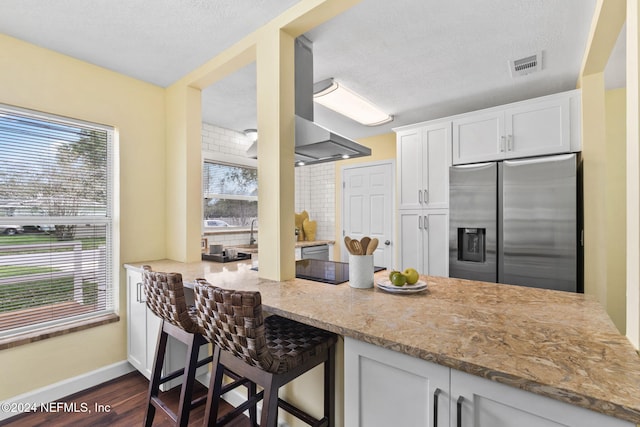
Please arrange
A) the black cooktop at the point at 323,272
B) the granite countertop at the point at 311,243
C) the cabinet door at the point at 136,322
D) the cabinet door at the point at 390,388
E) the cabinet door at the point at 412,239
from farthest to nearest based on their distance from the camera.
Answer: the granite countertop at the point at 311,243 → the cabinet door at the point at 412,239 → the cabinet door at the point at 136,322 → the black cooktop at the point at 323,272 → the cabinet door at the point at 390,388

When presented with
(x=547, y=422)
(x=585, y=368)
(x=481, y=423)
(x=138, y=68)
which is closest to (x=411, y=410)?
(x=481, y=423)

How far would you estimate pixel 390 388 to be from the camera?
1062 mm

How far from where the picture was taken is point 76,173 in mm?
2355

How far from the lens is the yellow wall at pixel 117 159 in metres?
2.06

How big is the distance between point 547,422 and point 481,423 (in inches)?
6.6

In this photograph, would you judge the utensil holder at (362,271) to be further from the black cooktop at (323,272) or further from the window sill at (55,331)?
the window sill at (55,331)

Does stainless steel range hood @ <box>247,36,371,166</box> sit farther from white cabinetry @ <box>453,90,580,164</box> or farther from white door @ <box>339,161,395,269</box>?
white door @ <box>339,161,395,269</box>

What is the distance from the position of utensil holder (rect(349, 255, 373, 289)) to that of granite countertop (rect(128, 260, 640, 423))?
5 cm

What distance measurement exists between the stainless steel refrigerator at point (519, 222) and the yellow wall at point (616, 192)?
0.89 metres

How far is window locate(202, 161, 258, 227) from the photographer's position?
379cm

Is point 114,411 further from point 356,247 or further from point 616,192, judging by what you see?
point 616,192

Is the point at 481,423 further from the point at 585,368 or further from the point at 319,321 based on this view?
the point at 319,321

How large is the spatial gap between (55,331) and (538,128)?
4.13 m

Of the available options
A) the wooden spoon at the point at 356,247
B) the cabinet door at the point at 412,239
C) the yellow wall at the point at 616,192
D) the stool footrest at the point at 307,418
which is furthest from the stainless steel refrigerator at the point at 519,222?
the stool footrest at the point at 307,418
